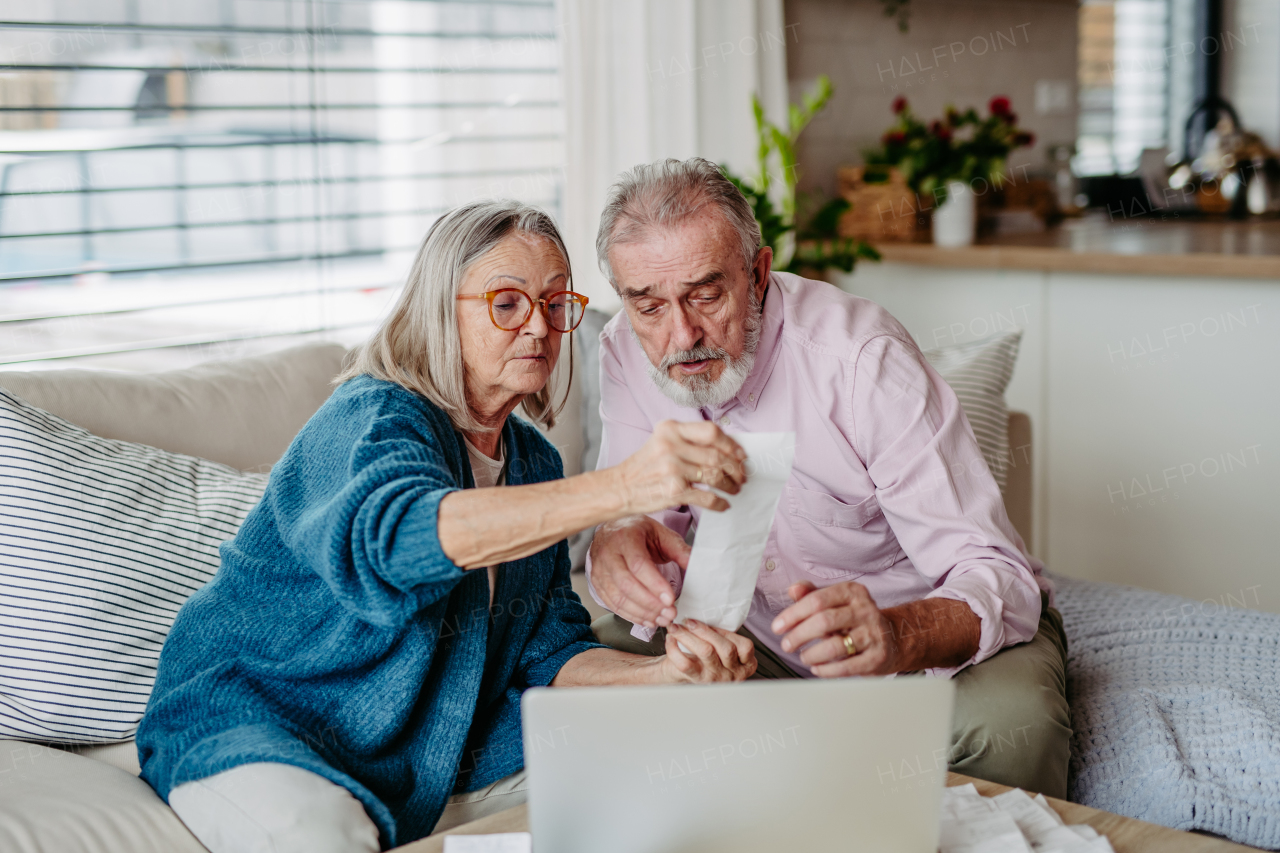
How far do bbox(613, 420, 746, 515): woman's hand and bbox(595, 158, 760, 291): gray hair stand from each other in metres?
0.54

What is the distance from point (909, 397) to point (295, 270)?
1.73m

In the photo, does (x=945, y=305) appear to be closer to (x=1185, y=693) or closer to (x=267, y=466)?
(x=1185, y=693)

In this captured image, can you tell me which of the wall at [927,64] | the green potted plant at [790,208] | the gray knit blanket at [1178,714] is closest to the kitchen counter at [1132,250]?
the green potted plant at [790,208]

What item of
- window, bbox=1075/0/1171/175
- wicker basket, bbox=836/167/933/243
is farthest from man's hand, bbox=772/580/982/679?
window, bbox=1075/0/1171/175

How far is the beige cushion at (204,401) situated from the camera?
5.67 feet

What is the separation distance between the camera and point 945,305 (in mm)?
3402

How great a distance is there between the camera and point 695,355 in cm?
154

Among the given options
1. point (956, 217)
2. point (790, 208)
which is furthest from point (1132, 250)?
point (790, 208)

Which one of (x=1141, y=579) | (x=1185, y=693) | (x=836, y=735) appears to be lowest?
(x=1141, y=579)

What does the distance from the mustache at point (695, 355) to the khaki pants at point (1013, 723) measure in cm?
54

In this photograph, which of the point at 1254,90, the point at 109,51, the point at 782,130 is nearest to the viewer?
the point at 109,51

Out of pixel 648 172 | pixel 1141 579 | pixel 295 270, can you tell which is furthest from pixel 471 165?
pixel 1141 579

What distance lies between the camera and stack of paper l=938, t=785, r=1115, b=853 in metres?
1.05

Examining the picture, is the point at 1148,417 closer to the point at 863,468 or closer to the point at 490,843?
the point at 863,468
